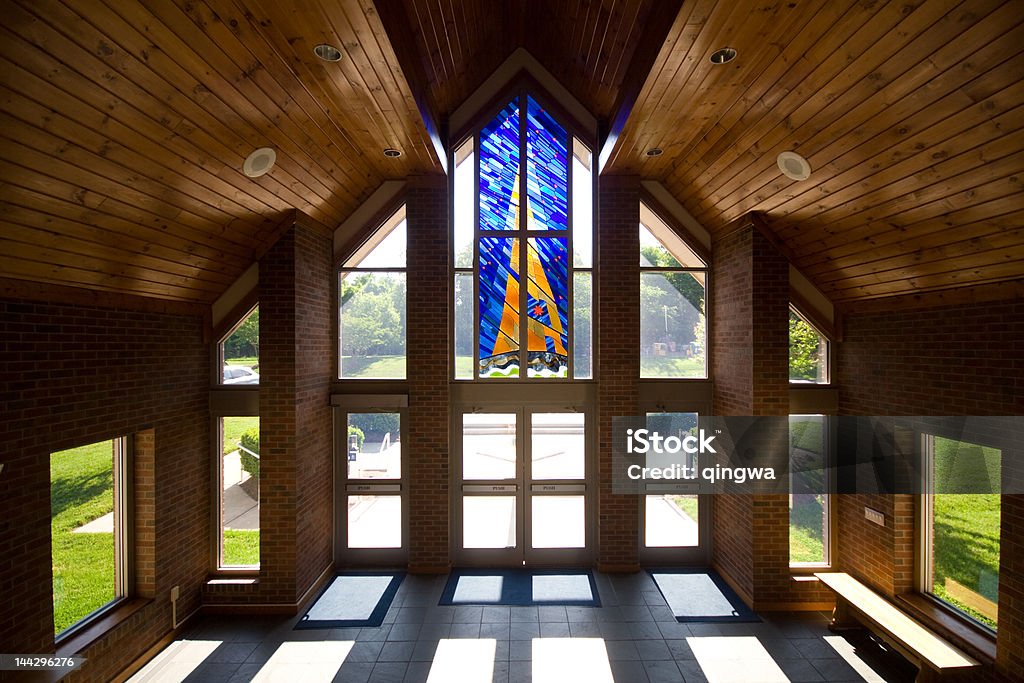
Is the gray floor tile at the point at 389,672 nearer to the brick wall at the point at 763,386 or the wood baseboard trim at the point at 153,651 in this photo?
the wood baseboard trim at the point at 153,651

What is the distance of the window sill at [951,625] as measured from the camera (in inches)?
136

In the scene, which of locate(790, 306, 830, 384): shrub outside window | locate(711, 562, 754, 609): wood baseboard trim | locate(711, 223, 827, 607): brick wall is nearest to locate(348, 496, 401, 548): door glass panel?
locate(711, 562, 754, 609): wood baseboard trim

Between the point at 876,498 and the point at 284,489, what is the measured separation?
5570 mm

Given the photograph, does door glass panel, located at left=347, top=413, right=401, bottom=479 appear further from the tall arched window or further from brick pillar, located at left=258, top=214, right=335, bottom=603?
the tall arched window

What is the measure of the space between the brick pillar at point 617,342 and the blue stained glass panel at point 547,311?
0.43 meters

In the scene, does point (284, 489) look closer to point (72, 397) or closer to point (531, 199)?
point (72, 397)

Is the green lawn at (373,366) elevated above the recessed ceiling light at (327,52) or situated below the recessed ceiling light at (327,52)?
below

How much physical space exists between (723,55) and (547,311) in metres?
3.13

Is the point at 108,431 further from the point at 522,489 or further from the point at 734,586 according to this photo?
the point at 734,586

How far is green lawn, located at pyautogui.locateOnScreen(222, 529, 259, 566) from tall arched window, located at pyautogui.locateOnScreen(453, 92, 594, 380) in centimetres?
269

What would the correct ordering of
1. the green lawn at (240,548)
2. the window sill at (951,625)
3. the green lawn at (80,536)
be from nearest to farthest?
the green lawn at (80,536), the window sill at (951,625), the green lawn at (240,548)

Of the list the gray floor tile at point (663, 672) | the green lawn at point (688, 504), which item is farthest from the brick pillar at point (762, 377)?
the gray floor tile at point (663, 672)

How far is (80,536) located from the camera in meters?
3.61

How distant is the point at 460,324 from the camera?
5520 mm
